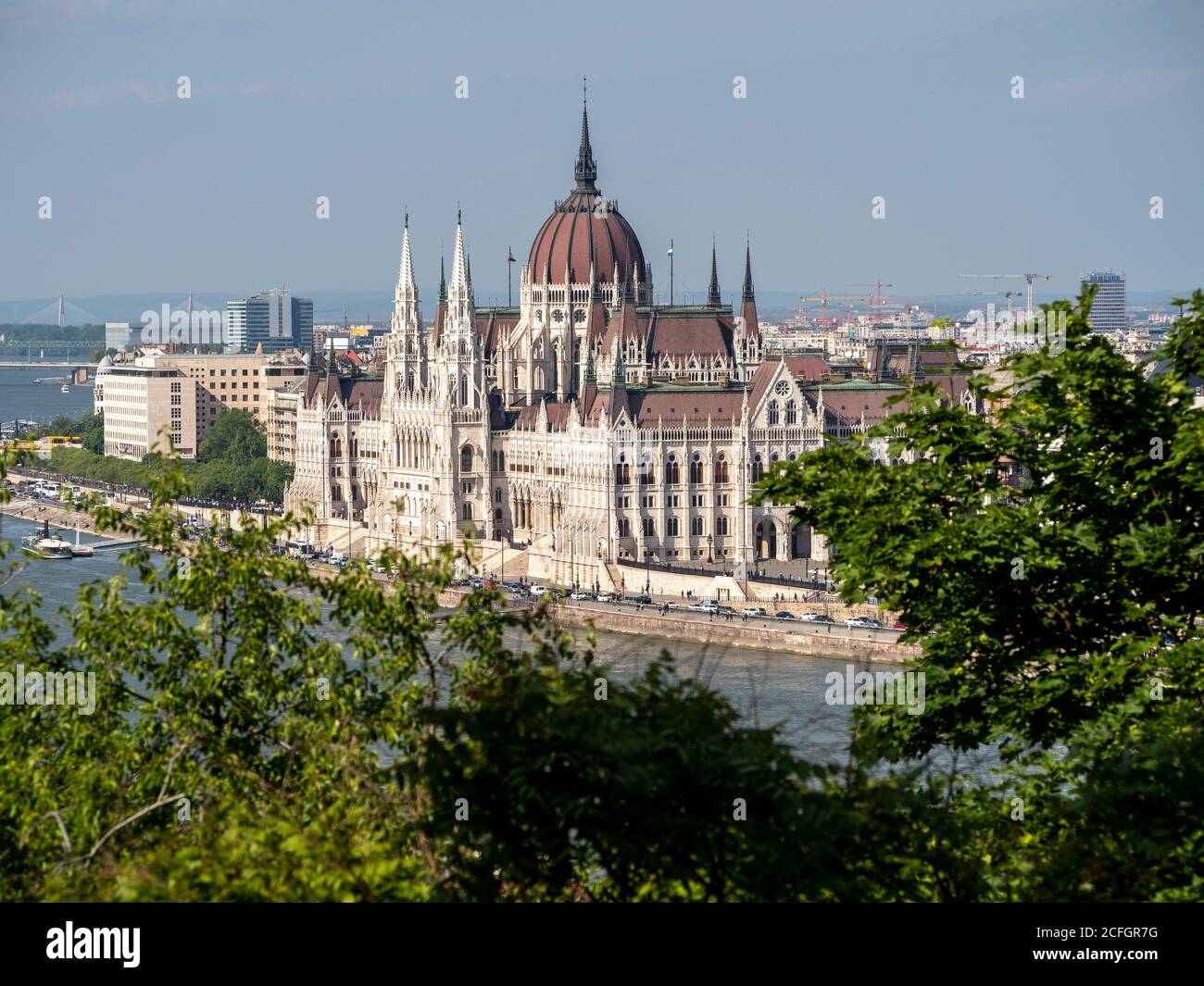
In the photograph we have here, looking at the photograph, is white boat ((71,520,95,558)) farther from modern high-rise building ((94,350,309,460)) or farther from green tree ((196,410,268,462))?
modern high-rise building ((94,350,309,460))

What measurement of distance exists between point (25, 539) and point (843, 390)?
129ft

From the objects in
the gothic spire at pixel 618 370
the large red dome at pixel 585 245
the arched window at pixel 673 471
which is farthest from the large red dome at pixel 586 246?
the arched window at pixel 673 471

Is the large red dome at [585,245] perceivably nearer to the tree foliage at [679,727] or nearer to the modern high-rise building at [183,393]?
the modern high-rise building at [183,393]

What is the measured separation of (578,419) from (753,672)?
50.7 metres

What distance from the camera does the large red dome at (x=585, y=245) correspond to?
103m

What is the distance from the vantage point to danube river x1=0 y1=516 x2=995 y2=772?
139 feet

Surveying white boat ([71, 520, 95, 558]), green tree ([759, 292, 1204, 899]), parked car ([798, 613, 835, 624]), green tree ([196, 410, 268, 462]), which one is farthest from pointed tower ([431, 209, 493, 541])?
Answer: green tree ([759, 292, 1204, 899])

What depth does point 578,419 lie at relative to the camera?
287ft

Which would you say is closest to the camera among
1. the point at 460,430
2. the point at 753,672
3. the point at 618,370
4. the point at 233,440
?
the point at 753,672

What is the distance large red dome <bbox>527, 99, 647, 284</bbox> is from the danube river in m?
26.9

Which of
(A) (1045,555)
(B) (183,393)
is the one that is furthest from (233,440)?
(A) (1045,555)

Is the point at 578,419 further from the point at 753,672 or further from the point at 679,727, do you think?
the point at 679,727

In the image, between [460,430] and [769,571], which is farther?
[460,430]
